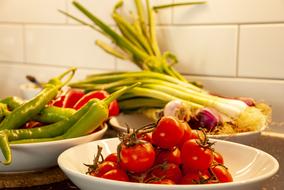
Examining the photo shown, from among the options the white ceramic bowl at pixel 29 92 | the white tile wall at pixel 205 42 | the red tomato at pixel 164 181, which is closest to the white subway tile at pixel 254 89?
the white tile wall at pixel 205 42

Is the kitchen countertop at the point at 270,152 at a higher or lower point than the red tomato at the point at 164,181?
lower

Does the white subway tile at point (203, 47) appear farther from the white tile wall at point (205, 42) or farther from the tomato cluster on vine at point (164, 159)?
the tomato cluster on vine at point (164, 159)

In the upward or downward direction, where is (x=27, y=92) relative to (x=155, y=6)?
downward

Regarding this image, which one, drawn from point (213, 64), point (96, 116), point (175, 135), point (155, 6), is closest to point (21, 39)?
point (155, 6)

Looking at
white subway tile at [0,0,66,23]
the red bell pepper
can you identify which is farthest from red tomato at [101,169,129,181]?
white subway tile at [0,0,66,23]

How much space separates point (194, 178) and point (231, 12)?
0.53 meters

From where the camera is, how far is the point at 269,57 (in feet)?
2.90

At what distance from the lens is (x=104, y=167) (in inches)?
19.9

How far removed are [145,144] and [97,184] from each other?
2.9 inches

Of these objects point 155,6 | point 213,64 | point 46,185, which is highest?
point 155,6

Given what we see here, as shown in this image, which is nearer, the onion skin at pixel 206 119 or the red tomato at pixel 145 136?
Answer: the red tomato at pixel 145 136

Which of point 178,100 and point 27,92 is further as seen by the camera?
point 27,92

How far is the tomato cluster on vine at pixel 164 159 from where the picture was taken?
1.59 feet

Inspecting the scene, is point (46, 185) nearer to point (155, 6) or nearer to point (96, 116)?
point (96, 116)
